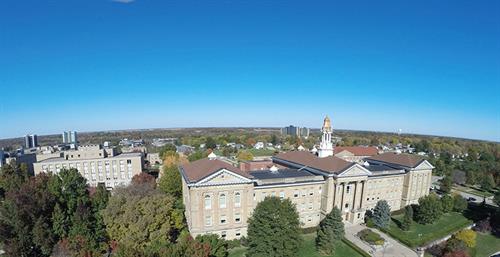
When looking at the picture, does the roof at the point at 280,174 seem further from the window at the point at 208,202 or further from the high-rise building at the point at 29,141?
the high-rise building at the point at 29,141

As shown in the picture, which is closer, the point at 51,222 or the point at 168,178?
the point at 51,222

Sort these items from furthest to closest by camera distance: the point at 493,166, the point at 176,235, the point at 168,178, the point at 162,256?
the point at 493,166 → the point at 168,178 → the point at 176,235 → the point at 162,256

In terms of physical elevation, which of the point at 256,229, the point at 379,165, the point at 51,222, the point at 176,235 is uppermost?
the point at 379,165

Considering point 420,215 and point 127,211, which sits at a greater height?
point 127,211

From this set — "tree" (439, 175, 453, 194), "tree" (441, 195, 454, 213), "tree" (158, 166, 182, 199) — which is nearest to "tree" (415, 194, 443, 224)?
"tree" (441, 195, 454, 213)

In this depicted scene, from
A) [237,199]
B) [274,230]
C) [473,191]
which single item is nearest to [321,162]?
[237,199]

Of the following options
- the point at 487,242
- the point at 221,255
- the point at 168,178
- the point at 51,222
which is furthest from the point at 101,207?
the point at 487,242

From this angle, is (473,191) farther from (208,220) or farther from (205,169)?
(205,169)

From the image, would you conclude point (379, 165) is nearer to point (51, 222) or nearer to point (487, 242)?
point (487, 242)

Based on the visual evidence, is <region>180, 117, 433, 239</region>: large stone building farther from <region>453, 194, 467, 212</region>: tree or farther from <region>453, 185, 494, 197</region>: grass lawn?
<region>453, 185, 494, 197</region>: grass lawn

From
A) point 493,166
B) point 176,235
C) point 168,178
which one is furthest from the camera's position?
point 493,166
